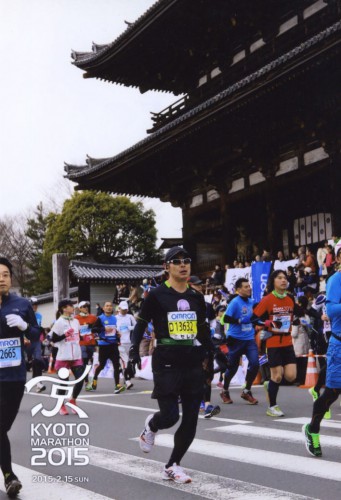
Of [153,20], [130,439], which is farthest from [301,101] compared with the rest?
[130,439]

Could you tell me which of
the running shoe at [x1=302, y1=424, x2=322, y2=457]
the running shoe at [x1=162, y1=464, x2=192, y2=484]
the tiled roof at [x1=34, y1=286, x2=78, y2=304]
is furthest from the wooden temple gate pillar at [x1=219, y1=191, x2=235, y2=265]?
the tiled roof at [x1=34, y1=286, x2=78, y2=304]

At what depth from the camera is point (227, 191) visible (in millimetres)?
20047

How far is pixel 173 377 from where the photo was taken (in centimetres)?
504

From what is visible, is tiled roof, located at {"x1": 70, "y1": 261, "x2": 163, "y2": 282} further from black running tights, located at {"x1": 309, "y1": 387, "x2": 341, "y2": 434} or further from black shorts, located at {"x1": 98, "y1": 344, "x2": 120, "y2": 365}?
black running tights, located at {"x1": 309, "y1": 387, "x2": 341, "y2": 434}

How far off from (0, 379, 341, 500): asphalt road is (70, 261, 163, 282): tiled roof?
2313 centimetres

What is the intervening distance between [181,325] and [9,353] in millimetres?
1352

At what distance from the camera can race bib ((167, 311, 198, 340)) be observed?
5.11 metres

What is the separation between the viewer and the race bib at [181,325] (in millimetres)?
5113

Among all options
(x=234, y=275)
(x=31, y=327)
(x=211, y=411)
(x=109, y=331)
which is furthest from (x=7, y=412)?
(x=234, y=275)

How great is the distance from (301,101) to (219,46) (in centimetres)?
632

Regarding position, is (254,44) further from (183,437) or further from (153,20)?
(183,437)

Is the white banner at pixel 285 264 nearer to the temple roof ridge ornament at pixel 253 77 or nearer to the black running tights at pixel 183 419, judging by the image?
the temple roof ridge ornament at pixel 253 77

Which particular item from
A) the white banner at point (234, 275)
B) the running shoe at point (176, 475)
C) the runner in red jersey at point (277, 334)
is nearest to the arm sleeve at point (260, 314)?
the runner in red jersey at point (277, 334)

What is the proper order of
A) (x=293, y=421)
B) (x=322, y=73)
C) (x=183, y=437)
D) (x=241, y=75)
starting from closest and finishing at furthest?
(x=183, y=437)
(x=293, y=421)
(x=322, y=73)
(x=241, y=75)
